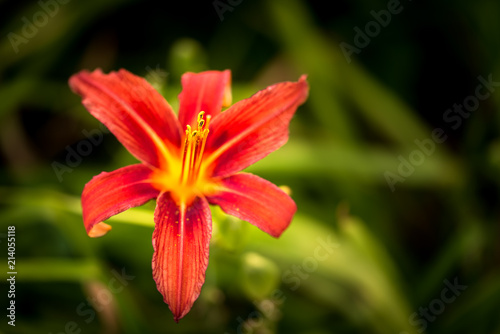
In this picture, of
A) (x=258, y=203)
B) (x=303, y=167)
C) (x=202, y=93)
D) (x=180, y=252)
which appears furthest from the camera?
(x=303, y=167)

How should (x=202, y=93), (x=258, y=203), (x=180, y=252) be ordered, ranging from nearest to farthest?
(x=180, y=252) < (x=258, y=203) < (x=202, y=93)

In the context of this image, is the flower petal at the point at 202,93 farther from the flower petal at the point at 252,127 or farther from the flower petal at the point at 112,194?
the flower petal at the point at 112,194

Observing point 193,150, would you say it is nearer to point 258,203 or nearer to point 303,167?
point 258,203

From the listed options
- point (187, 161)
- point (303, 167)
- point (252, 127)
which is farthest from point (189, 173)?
point (303, 167)

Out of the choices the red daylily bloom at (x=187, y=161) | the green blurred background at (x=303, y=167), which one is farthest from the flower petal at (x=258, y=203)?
the green blurred background at (x=303, y=167)

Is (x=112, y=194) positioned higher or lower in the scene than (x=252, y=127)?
lower

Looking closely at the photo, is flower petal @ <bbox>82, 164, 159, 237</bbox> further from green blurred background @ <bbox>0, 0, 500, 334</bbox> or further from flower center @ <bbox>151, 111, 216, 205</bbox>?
green blurred background @ <bbox>0, 0, 500, 334</bbox>
